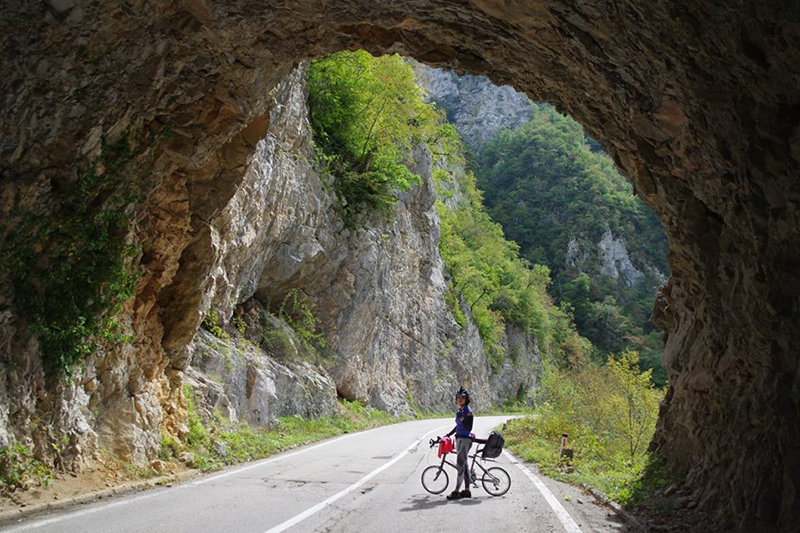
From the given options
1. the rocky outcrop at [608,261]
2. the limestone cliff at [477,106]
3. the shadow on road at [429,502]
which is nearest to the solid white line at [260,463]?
the shadow on road at [429,502]

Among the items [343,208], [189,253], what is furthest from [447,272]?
[189,253]

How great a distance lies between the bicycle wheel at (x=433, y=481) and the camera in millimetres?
8789

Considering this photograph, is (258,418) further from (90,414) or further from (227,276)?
(90,414)

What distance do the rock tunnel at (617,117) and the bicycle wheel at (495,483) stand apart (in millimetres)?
2606

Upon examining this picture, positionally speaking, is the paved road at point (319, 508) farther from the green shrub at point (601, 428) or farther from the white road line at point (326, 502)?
the green shrub at point (601, 428)

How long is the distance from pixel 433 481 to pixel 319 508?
2.46 metres

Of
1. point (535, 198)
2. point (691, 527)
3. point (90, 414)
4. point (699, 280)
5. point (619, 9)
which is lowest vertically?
point (691, 527)

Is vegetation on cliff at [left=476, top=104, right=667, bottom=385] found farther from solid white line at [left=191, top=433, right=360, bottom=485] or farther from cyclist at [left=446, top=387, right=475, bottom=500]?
cyclist at [left=446, top=387, right=475, bottom=500]

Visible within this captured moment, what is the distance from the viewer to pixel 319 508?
7164mm

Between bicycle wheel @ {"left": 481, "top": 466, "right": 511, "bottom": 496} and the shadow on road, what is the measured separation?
440 millimetres

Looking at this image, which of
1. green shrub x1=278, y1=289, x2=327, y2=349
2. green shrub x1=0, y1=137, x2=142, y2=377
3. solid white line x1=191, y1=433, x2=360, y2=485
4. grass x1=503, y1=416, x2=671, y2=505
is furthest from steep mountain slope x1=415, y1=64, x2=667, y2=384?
green shrub x1=0, y1=137, x2=142, y2=377

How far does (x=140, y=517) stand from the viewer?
21.0ft

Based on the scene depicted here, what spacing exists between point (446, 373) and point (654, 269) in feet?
183

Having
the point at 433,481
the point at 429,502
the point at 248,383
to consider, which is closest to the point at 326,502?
the point at 429,502
